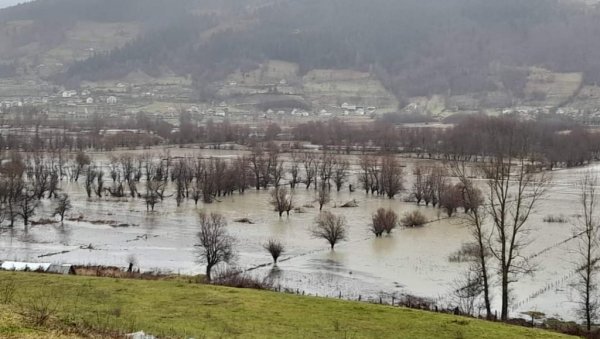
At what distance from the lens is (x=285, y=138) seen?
121m

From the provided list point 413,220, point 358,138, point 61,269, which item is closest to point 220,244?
point 61,269

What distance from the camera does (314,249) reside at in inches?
1448

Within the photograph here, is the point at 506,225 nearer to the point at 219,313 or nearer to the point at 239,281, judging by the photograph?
the point at 239,281

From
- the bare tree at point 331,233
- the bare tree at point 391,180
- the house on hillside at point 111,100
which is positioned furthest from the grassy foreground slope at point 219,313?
the house on hillside at point 111,100

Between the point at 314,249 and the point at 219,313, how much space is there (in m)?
20.0

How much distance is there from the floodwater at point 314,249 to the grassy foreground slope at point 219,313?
24.7 feet

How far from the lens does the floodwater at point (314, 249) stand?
27984 mm

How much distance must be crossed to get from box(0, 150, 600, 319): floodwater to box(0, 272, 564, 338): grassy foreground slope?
752cm

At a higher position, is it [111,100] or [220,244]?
[111,100]

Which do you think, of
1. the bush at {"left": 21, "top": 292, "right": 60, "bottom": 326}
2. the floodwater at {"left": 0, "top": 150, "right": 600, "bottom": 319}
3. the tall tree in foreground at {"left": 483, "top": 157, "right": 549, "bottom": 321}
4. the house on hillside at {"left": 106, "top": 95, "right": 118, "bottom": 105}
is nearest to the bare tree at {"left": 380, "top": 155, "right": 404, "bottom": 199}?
the floodwater at {"left": 0, "top": 150, "right": 600, "bottom": 319}

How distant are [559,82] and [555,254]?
6788 inches

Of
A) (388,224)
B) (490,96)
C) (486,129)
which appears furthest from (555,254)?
(490,96)

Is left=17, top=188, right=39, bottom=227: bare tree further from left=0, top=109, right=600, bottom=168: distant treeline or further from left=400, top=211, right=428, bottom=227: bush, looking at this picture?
left=0, top=109, right=600, bottom=168: distant treeline

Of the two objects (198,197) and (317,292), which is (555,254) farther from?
(198,197)
